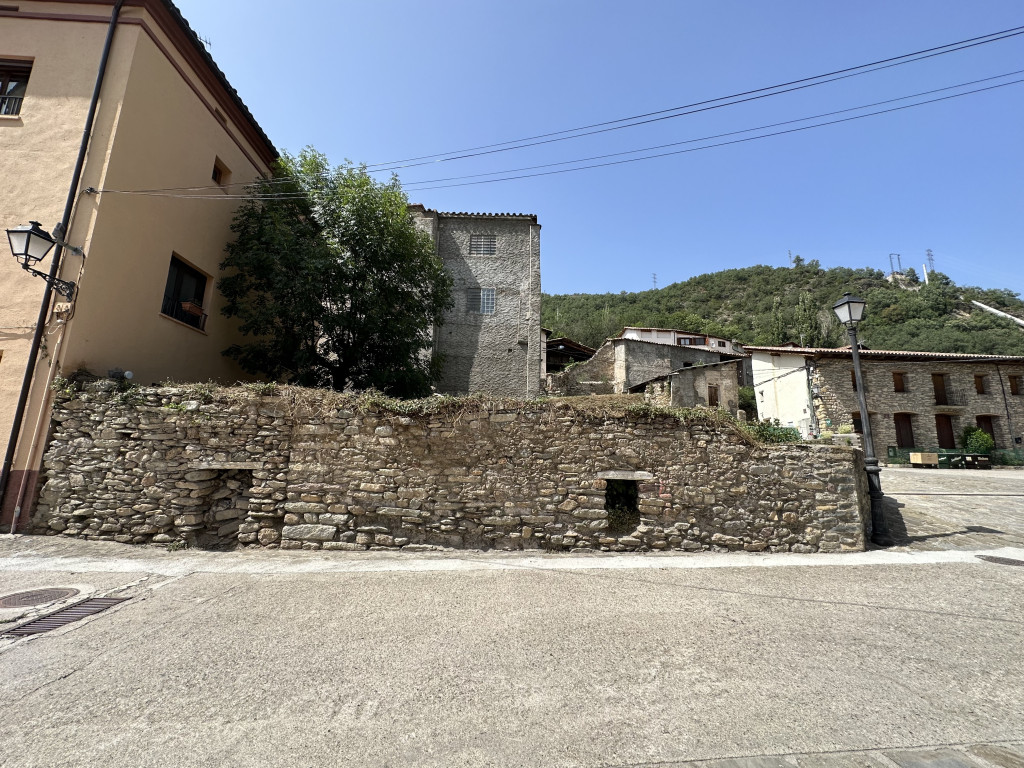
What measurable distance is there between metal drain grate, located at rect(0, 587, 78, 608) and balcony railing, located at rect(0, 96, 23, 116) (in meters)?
9.75

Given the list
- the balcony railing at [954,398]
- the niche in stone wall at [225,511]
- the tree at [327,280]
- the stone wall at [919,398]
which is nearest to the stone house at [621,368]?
the stone wall at [919,398]

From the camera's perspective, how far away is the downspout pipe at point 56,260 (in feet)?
23.3

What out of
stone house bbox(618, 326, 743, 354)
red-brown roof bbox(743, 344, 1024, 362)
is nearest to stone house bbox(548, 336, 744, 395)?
red-brown roof bbox(743, 344, 1024, 362)

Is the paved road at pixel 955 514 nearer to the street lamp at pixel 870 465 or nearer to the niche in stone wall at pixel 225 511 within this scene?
the street lamp at pixel 870 465

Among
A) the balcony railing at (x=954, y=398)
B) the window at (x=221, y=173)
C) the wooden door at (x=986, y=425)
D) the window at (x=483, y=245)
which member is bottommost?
the wooden door at (x=986, y=425)

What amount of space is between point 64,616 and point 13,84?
1127 cm

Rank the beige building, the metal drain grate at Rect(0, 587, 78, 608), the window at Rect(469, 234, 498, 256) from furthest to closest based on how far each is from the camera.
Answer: the window at Rect(469, 234, 498, 256) < the beige building < the metal drain grate at Rect(0, 587, 78, 608)

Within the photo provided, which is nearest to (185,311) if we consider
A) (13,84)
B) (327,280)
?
(327,280)

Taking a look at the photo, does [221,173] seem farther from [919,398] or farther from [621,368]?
[919,398]

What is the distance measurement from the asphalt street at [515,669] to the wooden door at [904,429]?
898 inches

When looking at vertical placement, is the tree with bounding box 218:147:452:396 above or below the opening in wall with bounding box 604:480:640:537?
above

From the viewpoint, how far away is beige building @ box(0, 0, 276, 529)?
24.7 feet

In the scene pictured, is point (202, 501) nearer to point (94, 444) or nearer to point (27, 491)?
point (94, 444)

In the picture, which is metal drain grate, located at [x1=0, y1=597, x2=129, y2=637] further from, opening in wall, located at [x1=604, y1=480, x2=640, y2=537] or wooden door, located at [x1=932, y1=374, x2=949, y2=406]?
wooden door, located at [x1=932, y1=374, x2=949, y2=406]
